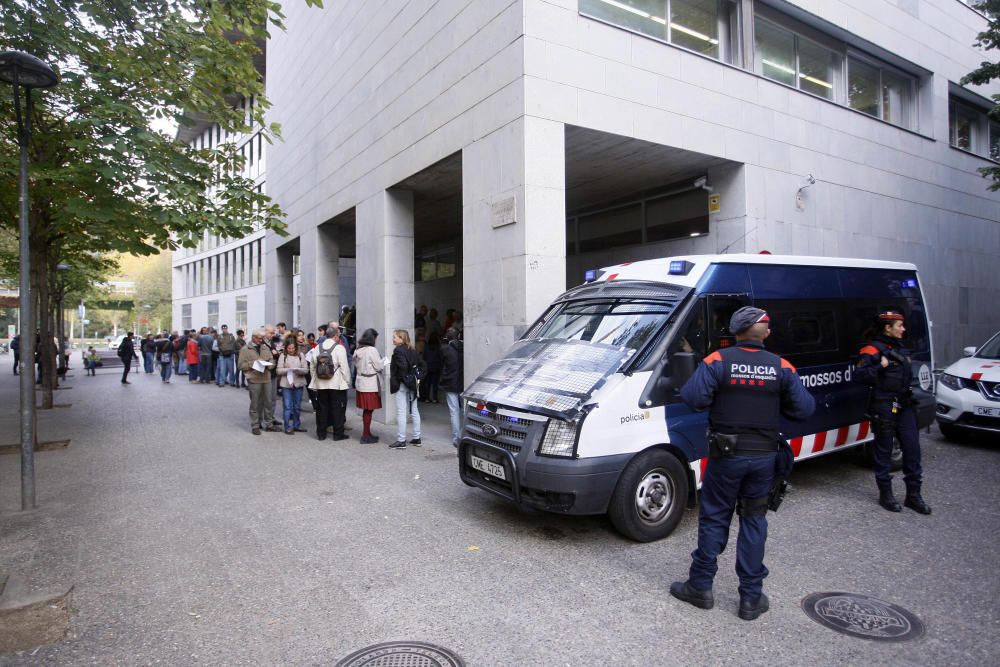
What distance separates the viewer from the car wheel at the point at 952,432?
8.48 m

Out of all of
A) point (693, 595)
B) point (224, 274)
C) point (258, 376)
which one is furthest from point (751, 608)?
point (224, 274)

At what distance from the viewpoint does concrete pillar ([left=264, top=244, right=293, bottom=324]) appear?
20180 millimetres

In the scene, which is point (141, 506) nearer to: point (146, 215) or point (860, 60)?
point (146, 215)

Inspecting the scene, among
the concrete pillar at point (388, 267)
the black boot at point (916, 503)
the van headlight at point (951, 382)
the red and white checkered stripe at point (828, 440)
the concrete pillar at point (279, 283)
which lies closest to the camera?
the black boot at point (916, 503)

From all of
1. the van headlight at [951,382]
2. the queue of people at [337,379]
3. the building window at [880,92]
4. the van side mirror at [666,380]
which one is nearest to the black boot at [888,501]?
the van side mirror at [666,380]

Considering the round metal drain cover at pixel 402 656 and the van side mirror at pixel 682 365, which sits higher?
the van side mirror at pixel 682 365

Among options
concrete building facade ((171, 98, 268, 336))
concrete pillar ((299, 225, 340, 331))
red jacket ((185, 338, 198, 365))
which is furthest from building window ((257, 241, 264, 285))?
concrete pillar ((299, 225, 340, 331))

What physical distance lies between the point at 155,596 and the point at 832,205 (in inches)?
497

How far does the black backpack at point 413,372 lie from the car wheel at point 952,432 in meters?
7.46

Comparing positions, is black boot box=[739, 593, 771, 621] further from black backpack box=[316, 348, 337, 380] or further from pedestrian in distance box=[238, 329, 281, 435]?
pedestrian in distance box=[238, 329, 281, 435]

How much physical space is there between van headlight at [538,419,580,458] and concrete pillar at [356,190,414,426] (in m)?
7.34

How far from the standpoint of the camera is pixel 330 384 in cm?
948

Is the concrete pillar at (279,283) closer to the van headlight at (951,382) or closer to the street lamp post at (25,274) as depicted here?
the street lamp post at (25,274)

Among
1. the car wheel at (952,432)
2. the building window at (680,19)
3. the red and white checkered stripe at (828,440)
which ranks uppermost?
the building window at (680,19)
